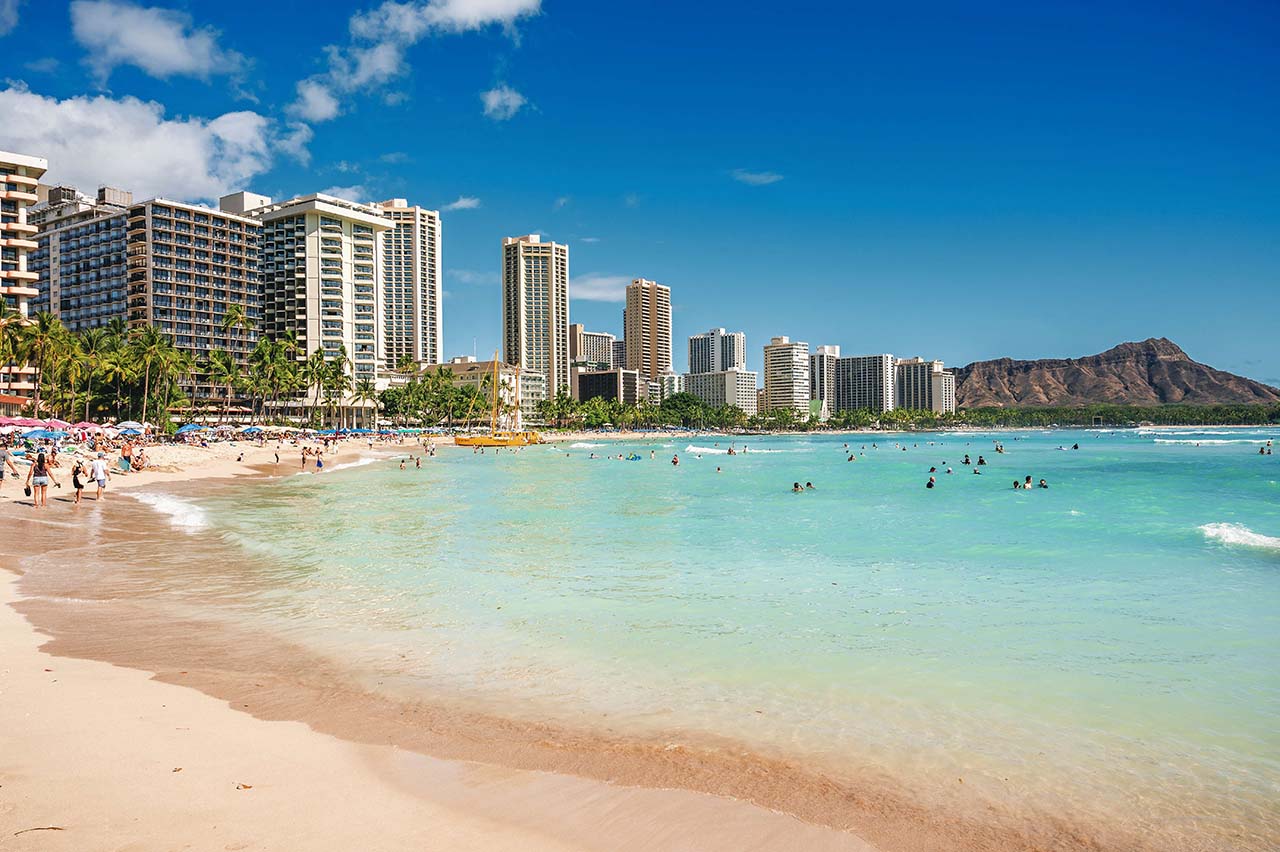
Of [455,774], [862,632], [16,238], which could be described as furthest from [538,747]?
[16,238]

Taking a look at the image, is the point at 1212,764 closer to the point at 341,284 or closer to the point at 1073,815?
the point at 1073,815

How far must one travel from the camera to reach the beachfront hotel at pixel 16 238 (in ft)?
223

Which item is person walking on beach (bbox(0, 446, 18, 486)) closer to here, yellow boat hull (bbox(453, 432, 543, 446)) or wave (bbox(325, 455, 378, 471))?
wave (bbox(325, 455, 378, 471))

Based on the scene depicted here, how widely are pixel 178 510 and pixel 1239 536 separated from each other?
34.1 meters

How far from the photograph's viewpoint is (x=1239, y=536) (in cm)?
2239

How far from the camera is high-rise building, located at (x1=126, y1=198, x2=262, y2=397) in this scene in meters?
104

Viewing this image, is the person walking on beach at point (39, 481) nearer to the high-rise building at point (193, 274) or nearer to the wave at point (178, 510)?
the wave at point (178, 510)

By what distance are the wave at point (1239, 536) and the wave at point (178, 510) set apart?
97.9 ft

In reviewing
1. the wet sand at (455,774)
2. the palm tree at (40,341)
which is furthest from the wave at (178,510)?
the palm tree at (40,341)

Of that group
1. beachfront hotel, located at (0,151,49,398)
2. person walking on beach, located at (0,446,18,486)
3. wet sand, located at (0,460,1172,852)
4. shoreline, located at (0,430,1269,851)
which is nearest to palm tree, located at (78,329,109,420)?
beachfront hotel, located at (0,151,49,398)

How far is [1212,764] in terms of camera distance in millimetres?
6957

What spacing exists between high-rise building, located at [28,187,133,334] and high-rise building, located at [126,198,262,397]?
2.54m

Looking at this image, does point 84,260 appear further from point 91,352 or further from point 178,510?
point 178,510

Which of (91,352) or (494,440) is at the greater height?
(91,352)
